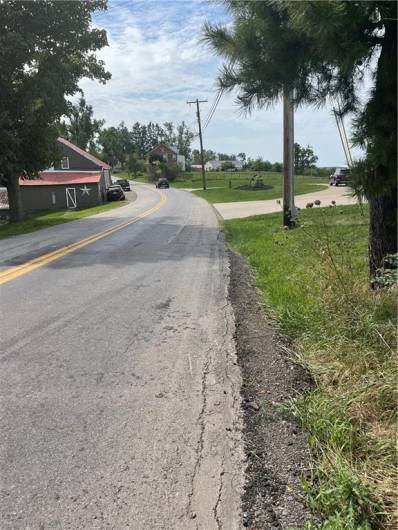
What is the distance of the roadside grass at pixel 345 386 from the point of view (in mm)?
2350

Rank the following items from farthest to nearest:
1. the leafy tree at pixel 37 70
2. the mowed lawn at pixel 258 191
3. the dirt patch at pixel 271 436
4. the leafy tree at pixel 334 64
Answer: the mowed lawn at pixel 258 191
the leafy tree at pixel 37 70
the leafy tree at pixel 334 64
the dirt patch at pixel 271 436

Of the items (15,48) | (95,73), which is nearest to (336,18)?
(15,48)

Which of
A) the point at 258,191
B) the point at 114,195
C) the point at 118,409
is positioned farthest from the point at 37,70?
the point at 258,191

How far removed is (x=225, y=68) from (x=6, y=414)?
4.46 metres

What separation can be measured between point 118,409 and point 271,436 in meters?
1.01

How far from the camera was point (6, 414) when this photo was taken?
10.6 ft

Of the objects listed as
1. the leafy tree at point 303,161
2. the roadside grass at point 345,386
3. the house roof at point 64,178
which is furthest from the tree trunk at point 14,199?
the leafy tree at point 303,161

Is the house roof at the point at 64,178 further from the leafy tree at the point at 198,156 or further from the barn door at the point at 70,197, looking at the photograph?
the leafy tree at the point at 198,156

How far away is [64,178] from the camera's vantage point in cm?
4750

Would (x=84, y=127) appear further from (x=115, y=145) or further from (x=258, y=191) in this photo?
(x=258, y=191)

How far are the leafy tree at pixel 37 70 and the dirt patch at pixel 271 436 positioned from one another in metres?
19.0

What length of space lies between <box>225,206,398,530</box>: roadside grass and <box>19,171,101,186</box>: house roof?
39928 mm

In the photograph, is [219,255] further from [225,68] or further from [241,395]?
[241,395]

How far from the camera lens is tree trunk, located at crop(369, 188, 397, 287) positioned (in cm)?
536
